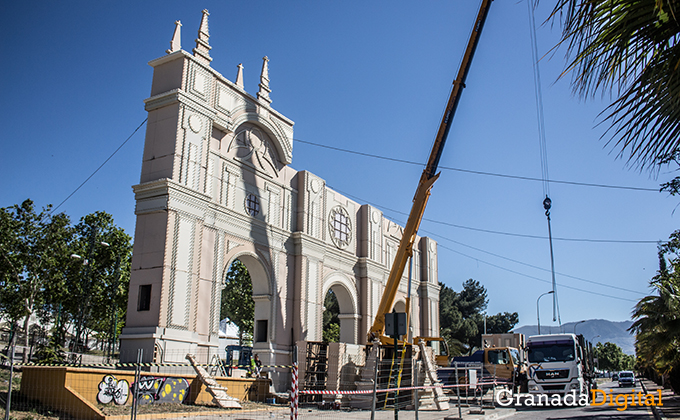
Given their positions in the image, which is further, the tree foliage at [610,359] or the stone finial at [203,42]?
the tree foliage at [610,359]

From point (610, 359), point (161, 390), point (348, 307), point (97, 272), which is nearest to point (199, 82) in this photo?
point (161, 390)

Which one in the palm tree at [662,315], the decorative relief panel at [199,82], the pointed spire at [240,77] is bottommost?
the palm tree at [662,315]

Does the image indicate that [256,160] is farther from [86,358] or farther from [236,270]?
[236,270]

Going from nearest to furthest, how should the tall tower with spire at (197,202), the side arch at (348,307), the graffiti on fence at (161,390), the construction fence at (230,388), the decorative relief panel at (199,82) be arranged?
the construction fence at (230,388) < the graffiti on fence at (161,390) < the tall tower with spire at (197,202) < the decorative relief panel at (199,82) < the side arch at (348,307)

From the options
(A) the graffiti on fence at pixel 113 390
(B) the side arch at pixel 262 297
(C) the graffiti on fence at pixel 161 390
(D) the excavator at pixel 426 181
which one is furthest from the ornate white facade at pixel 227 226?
(D) the excavator at pixel 426 181

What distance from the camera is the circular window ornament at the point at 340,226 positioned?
3203 cm

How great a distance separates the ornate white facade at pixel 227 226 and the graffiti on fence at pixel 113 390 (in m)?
4.21

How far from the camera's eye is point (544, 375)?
22.1m

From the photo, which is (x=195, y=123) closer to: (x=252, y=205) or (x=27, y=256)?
(x=252, y=205)

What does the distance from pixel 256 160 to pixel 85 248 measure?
75.1 ft

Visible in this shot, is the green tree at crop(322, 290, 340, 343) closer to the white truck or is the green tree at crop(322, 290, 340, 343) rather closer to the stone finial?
the white truck

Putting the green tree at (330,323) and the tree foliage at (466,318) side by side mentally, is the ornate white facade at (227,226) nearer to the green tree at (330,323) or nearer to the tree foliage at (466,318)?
the green tree at (330,323)

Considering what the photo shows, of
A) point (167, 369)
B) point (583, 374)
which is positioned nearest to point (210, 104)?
point (167, 369)

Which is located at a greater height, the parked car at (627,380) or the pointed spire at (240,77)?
the pointed spire at (240,77)
